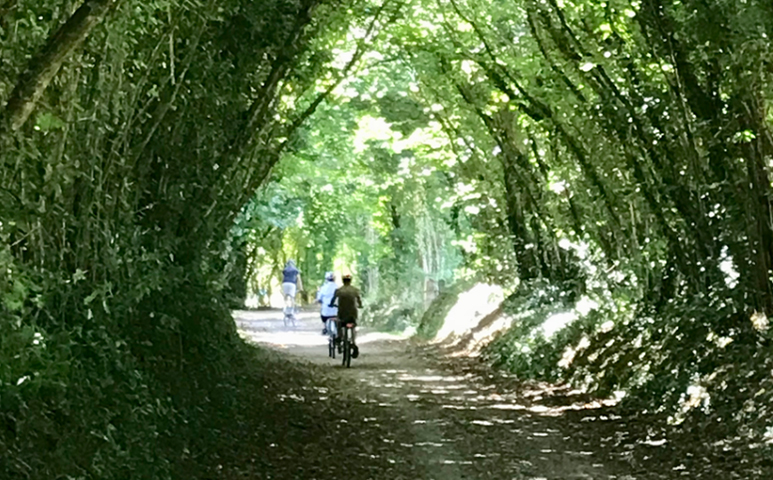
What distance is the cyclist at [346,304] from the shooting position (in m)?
16.5

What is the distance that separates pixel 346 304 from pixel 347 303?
0.03 metres

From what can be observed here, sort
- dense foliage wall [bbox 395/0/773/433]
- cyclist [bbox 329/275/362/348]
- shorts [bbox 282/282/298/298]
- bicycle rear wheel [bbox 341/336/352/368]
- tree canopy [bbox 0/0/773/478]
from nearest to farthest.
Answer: tree canopy [bbox 0/0/773/478] → dense foliage wall [bbox 395/0/773/433] → bicycle rear wheel [bbox 341/336/352/368] → cyclist [bbox 329/275/362/348] → shorts [bbox 282/282/298/298]

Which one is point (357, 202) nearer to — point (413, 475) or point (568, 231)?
point (568, 231)

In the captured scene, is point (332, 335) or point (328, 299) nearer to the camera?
point (332, 335)

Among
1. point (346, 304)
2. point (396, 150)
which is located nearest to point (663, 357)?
point (346, 304)

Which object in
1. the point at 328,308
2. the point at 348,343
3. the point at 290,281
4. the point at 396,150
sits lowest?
the point at 348,343

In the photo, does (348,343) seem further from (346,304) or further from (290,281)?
(290,281)

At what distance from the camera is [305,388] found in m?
12.9

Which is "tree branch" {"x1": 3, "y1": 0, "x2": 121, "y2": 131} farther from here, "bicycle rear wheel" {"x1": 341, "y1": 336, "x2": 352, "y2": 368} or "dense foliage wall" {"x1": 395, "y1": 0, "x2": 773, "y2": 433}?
"bicycle rear wheel" {"x1": 341, "y1": 336, "x2": 352, "y2": 368}

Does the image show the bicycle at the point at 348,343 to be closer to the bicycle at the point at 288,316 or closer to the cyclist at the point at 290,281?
the cyclist at the point at 290,281

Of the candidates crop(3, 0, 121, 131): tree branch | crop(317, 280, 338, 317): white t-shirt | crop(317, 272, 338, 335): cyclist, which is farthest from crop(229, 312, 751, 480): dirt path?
crop(3, 0, 121, 131): tree branch

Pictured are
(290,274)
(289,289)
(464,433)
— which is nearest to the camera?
(464,433)

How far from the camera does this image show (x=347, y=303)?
55.0ft

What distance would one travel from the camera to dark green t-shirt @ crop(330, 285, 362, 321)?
16562 mm
